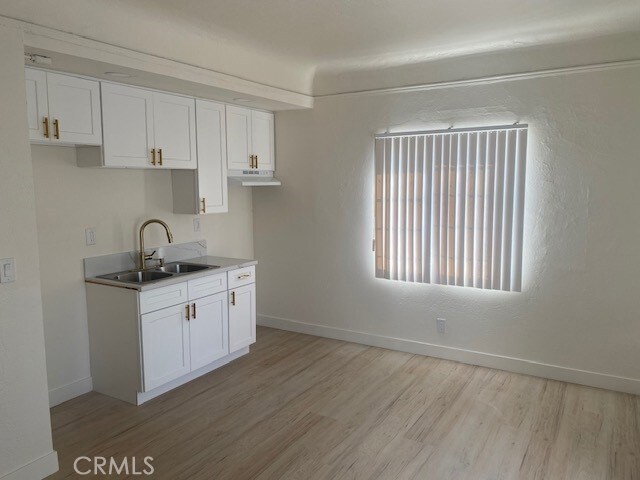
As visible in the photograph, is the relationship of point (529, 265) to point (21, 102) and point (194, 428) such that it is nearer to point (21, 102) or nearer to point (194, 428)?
point (194, 428)

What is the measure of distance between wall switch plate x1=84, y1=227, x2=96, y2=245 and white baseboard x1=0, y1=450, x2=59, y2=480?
1.50 m

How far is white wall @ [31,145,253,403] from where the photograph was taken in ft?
11.2

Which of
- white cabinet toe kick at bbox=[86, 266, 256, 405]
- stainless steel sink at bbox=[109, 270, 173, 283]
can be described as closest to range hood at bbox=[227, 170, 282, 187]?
white cabinet toe kick at bbox=[86, 266, 256, 405]

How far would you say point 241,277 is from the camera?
171 inches

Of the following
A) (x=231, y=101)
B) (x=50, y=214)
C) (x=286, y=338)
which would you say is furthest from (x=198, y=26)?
(x=286, y=338)

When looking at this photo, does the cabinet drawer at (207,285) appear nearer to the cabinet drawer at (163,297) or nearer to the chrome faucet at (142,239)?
the cabinet drawer at (163,297)

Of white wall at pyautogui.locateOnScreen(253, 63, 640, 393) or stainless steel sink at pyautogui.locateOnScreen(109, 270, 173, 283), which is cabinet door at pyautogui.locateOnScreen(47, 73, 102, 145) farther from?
white wall at pyautogui.locateOnScreen(253, 63, 640, 393)

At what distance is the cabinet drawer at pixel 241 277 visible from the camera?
4.24 m

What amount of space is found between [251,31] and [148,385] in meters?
2.60

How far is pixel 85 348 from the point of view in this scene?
12.2 feet

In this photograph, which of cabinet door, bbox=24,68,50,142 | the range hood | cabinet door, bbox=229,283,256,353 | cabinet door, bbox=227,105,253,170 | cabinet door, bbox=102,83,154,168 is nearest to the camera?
cabinet door, bbox=24,68,50,142

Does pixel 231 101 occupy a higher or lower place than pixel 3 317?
higher

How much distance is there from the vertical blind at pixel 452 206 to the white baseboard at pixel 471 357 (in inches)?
23.7

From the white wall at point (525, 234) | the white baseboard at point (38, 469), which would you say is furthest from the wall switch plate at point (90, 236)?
the white wall at point (525, 234)
